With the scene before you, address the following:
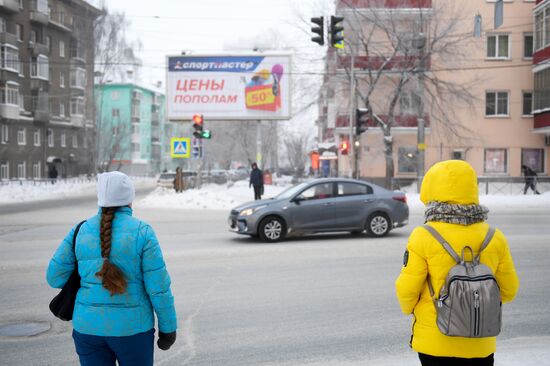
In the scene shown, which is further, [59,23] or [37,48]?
[59,23]

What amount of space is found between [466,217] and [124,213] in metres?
1.92

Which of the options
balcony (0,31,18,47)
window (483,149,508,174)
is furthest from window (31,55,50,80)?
window (483,149,508,174)

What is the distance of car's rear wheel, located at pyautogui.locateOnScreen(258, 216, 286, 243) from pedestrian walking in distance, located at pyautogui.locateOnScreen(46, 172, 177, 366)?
10.4 meters

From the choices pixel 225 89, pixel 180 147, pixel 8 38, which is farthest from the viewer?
pixel 8 38

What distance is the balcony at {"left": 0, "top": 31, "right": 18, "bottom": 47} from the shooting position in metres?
50.3

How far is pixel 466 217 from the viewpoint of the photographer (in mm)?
3258

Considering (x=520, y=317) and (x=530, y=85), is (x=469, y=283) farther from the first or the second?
(x=530, y=85)

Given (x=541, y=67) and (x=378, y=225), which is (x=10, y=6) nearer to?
(x=541, y=67)

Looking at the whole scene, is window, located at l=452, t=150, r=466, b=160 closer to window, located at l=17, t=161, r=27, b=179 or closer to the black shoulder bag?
window, located at l=17, t=161, r=27, b=179

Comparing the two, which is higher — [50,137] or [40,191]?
[50,137]

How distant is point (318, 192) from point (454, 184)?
11.0 m

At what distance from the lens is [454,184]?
3248mm

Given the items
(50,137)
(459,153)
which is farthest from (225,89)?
(50,137)

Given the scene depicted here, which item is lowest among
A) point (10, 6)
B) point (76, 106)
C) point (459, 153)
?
point (459, 153)
